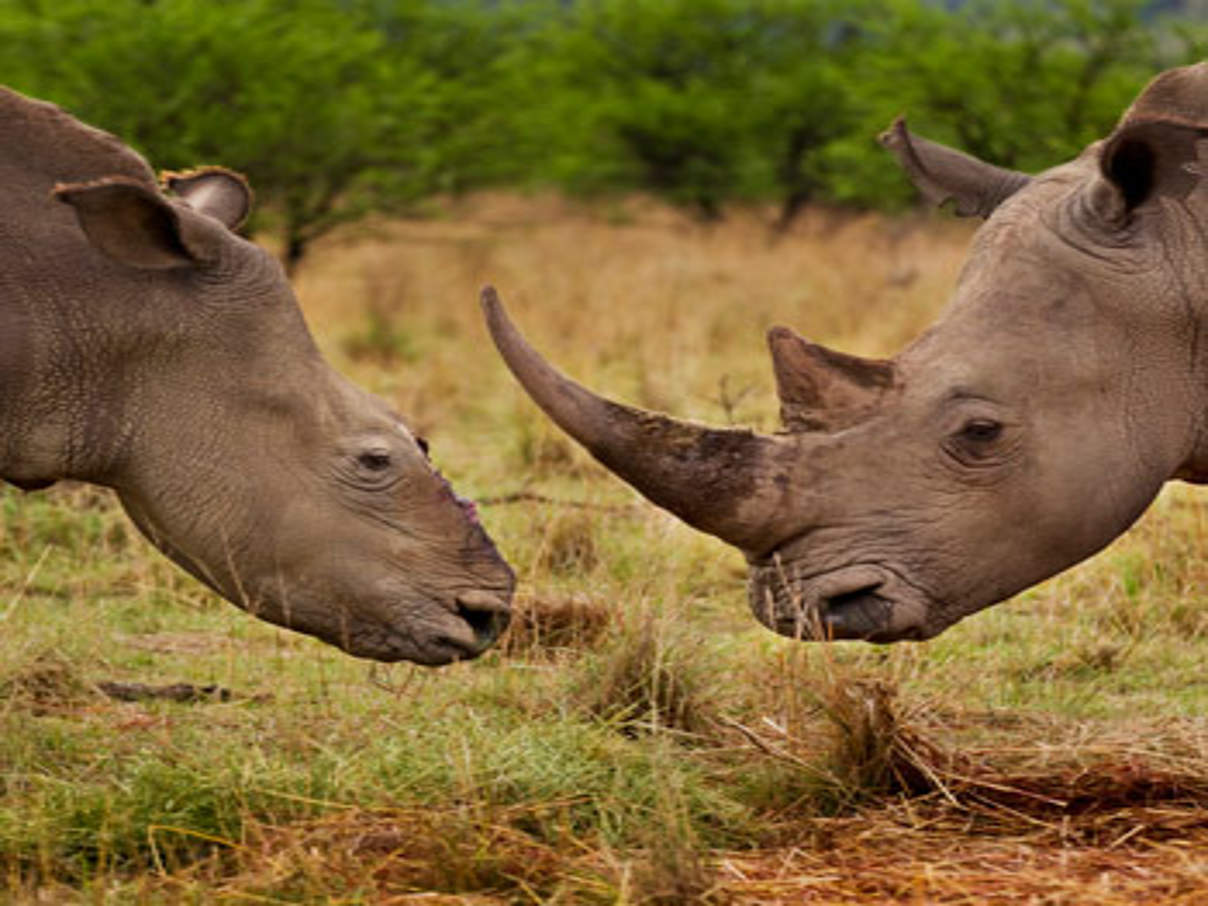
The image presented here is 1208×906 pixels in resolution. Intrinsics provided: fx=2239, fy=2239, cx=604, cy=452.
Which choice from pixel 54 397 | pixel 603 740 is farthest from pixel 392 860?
pixel 54 397

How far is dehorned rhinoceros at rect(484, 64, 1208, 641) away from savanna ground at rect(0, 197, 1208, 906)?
1.22ft

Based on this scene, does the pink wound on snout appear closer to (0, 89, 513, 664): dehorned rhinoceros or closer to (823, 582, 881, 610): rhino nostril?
(0, 89, 513, 664): dehorned rhinoceros

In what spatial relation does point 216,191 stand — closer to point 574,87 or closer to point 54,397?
point 54,397

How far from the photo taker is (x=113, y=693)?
6.35m

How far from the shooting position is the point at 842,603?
16.8 ft

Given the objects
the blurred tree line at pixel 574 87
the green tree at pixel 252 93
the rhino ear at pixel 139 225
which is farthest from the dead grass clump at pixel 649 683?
the green tree at pixel 252 93

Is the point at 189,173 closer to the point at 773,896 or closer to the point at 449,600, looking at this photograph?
the point at 449,600

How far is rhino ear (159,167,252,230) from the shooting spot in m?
5.90

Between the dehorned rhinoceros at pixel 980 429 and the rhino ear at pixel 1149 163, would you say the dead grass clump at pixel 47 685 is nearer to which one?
the dehorned rhinoceros at pixel 980 429

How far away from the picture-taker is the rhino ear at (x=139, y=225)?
495 centimetres

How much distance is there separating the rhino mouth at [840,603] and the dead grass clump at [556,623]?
1449mm

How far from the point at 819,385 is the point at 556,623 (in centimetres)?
178

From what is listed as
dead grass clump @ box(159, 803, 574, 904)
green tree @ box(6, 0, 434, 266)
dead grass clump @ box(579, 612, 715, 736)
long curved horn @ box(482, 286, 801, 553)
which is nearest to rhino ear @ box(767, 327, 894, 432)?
long curved horn @ box(482, 286, 801, 553)

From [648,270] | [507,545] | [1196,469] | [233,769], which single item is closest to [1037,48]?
[648,270]
